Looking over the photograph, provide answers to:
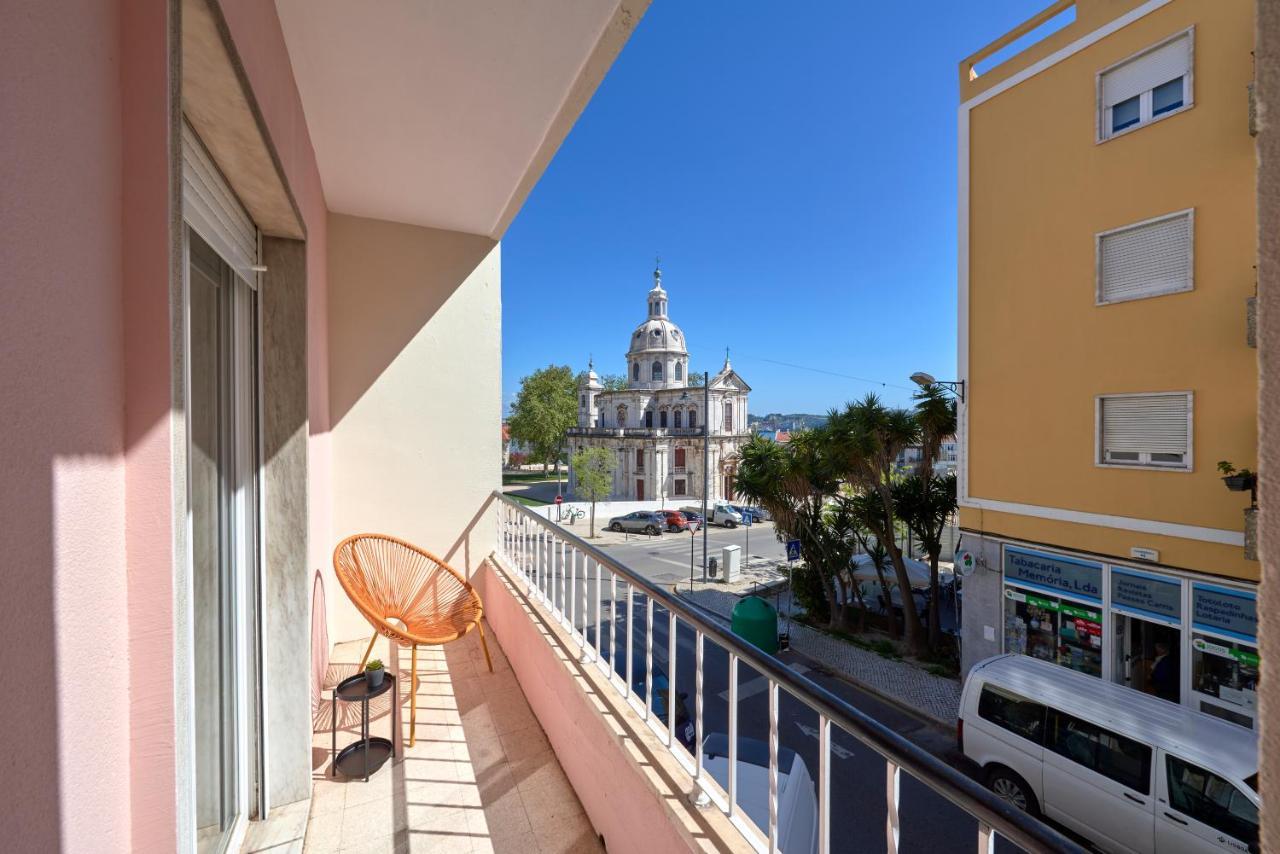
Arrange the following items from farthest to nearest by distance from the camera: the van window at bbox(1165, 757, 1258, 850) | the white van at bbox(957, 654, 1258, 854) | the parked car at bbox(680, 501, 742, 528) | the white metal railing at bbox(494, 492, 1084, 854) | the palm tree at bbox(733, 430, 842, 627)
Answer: the parked car at bbox(680, 501, 742, 528), the palm tree at bbox(733, 430, 842, 627), the white van at bbox(957, 654, 1258, 854), the van window at bbox(1165, 757, 1258, 850), the white metal railing at bbox(494, 492, 1084, 854)

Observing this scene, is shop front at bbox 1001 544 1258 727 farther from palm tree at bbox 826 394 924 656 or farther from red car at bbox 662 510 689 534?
red car at bbox 662 510 689 534

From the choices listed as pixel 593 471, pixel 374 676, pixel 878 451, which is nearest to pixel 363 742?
pixel 374 676

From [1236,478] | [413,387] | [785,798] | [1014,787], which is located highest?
[413,387]

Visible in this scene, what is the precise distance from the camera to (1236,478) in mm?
5344

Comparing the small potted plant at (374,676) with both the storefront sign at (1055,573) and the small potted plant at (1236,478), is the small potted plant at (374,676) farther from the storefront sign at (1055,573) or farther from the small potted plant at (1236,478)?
the storefront sign at (1055,573)

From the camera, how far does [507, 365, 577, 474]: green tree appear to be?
3866 centimetres

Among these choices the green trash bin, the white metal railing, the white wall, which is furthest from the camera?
the green trash bin

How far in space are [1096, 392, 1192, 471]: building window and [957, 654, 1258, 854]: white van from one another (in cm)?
273

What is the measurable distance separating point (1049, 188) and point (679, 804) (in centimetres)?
892

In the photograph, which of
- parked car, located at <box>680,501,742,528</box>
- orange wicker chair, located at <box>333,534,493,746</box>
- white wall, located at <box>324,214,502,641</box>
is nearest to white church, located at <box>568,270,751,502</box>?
parked car, located at <box>680,501,742,528</box>

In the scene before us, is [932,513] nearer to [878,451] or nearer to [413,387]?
[878,451]

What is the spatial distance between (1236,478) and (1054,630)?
277 cm

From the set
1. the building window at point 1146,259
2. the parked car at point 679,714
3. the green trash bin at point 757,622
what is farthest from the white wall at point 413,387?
the building window at point 1146,259

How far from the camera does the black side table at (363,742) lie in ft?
7.36
